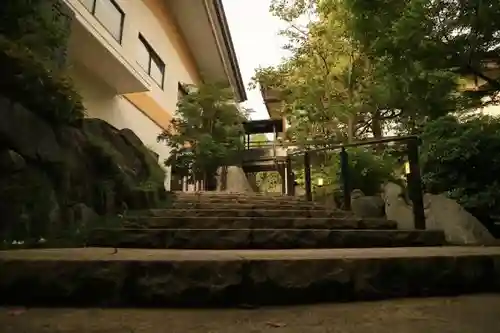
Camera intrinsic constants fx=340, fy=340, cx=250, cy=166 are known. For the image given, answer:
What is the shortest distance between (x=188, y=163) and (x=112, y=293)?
6.55 m

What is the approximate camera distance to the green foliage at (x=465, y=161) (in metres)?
3.92

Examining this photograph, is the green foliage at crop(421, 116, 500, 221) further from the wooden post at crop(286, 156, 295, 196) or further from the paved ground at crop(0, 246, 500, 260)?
the paved ground at crop(0, 246, 500, 260)

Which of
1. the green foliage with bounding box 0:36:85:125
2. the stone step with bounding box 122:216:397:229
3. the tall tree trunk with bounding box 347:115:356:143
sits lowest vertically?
the stone step with bounding box 122:216:397:229

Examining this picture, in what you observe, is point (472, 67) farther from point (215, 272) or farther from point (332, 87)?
point (215, 272)

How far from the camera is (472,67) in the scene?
467 centimetres

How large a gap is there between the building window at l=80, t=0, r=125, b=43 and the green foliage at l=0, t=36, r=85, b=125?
306 centimetres

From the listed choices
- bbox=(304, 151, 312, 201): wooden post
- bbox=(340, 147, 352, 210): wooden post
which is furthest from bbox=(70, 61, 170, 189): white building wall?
bbox=(340, 147, 352, 210): wooden post

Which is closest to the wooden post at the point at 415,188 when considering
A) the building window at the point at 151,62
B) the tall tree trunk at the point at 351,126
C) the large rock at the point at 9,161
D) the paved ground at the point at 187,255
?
the paved ground at the point at 187,255

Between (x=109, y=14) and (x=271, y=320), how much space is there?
6.51 metres

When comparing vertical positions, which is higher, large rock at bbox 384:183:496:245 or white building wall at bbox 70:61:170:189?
white building wall at bbox 70:61:170:189

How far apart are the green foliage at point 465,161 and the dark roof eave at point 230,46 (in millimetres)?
6326

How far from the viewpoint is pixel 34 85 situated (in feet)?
7.91

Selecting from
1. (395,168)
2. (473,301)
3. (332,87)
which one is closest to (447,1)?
(395,168)

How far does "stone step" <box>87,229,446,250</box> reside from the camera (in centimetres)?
234
